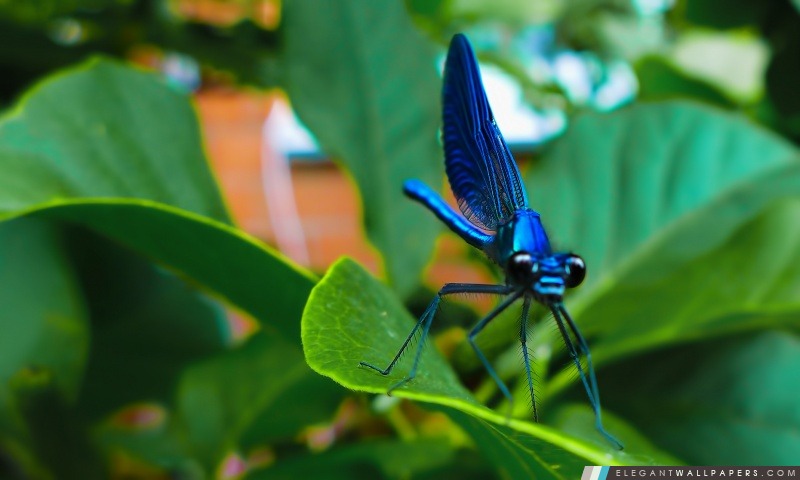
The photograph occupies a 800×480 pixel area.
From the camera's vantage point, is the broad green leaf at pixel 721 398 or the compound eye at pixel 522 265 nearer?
the compound eye at pixel 522 265

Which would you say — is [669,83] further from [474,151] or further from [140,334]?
[140,334]

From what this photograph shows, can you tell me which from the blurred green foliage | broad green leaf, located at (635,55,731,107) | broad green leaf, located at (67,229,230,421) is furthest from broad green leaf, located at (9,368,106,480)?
broad green leaf, located at (635,55,731,107)

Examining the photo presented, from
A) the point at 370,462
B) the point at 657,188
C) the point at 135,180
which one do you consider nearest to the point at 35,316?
the point at 135,180

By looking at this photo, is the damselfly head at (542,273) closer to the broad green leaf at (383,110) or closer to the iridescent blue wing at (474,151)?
the iridescent blue wing at (474,151)

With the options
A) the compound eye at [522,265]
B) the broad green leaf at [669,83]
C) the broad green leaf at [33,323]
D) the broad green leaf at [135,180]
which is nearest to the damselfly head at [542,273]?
the compound eye at [522,265]

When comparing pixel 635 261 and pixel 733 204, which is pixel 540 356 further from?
pixel 733 204

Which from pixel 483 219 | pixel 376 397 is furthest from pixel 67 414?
pixel 483 219

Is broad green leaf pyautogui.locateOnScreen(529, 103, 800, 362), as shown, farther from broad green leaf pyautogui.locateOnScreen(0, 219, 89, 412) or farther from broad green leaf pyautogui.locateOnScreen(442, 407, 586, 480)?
broad green leaf pyautogui.locateOnScreen(0, 219, 89, 412)

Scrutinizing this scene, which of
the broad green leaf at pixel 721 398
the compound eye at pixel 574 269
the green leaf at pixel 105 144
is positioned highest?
the green leaf at pixel 105 144
